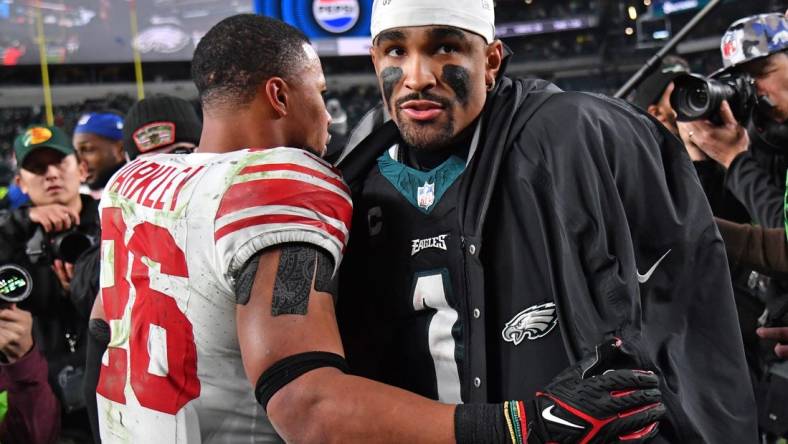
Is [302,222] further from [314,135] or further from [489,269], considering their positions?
[314,135]

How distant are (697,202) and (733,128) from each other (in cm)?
132

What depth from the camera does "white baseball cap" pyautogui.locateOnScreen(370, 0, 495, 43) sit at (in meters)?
1.61

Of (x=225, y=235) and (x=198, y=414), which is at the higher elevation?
(x=225, y=235)

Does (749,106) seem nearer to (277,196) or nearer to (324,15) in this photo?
(277,196)

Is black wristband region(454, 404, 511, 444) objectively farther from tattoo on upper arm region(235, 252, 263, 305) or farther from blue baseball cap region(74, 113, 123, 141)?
blue baseball cap region(74, 113, 123, 141)

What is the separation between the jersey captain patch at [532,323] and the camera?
1.51 metres

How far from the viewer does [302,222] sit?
1435 millimetres

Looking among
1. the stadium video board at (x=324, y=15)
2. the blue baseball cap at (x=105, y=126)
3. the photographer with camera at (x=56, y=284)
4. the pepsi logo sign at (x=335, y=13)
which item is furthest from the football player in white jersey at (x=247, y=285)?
the pepsi logo sign at (x=335, y=13)

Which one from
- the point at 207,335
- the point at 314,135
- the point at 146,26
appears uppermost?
the point at 146,26

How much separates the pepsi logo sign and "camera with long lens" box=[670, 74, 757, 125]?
7.03 feet

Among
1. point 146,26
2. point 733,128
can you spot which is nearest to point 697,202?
point 733,128

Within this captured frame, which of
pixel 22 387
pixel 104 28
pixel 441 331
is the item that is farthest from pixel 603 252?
pixel 104 28

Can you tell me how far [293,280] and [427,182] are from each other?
433mm

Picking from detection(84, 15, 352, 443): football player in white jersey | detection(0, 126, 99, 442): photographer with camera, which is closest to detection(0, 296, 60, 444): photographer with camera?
detection(0, 126, 99, 442): photographer with camera
